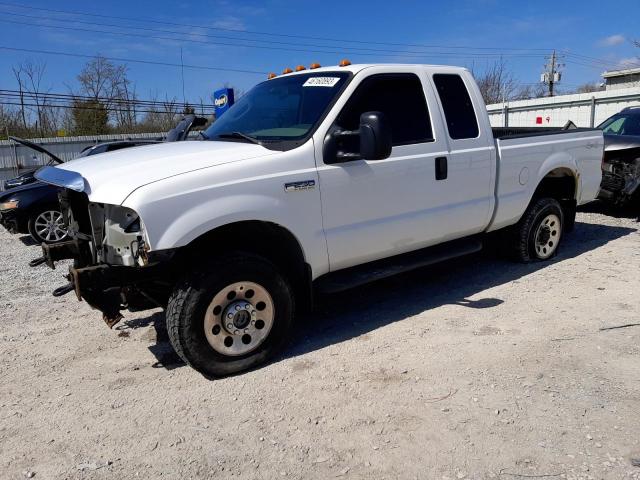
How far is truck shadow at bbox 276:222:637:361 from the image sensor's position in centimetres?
441

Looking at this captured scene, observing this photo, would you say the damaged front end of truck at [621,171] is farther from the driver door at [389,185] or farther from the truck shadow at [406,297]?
the driver door at [389,185]

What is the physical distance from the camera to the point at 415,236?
4.54m

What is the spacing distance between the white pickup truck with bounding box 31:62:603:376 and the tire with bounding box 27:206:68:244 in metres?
4.87

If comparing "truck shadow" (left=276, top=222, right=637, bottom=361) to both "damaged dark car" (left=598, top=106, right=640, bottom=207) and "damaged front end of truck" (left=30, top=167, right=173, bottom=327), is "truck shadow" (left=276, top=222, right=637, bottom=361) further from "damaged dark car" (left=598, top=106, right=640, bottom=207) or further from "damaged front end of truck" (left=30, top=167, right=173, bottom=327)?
"damaged dark car" (left=598, top=106, right=640, bottom=207)

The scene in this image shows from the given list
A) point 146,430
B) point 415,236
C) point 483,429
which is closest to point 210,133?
point 415,236

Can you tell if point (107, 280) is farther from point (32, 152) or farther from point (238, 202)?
point (32, 152)

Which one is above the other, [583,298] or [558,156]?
[558,156]

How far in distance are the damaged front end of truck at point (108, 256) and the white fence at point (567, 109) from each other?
15.0 metres

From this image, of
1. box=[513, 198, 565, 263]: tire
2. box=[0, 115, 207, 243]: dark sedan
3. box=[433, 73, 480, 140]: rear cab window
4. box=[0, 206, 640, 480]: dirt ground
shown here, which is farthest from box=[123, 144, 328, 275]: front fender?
box=[0, 115, 207, 243]: dark sedan

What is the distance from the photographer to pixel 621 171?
8242 millimetres

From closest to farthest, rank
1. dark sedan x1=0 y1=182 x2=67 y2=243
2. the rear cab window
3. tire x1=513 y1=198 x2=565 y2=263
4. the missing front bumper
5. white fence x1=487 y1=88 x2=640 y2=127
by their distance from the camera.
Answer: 1. the missing front bumper
2. the rear cab window
3. tire x1=513 y1=198 x2=565 y2=263
4. dark sedan x1=0 y1=182 x2=67 y2=243
5. white fence x1=487 y1=88 x2=640 y2=127

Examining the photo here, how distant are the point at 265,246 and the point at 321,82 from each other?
1414mm

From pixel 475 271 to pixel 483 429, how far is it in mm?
3224

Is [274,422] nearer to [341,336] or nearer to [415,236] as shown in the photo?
[341,336]
